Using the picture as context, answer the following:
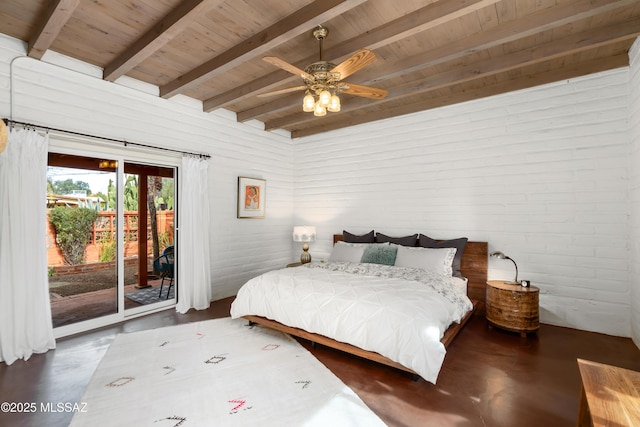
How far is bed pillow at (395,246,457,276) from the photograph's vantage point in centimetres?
360

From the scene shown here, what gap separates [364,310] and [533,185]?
2.74 metres

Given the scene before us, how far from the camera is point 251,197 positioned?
504 centimetres

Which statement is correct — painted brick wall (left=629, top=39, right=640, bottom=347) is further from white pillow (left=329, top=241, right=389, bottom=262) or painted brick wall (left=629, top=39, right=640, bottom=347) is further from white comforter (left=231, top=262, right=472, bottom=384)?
white pillow (left=329, top=241, right=389, bottom=262)

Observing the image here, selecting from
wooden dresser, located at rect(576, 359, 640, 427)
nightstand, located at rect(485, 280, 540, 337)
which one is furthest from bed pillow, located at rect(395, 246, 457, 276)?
wooden dresser, located at rect(576, 359, 640, 427)

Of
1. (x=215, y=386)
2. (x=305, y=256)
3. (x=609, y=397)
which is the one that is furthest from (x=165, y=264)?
(x=609, y=397)

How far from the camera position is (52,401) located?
209 centimetres

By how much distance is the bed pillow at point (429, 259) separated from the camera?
11.8ft

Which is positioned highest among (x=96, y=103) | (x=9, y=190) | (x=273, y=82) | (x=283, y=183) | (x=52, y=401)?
(x=273, y=82)

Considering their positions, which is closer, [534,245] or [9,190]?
[9,190]

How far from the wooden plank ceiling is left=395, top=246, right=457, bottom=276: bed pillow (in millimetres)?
1993

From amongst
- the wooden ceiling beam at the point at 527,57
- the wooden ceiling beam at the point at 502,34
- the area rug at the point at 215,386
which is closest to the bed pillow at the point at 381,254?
the area rug at the point at 215,386

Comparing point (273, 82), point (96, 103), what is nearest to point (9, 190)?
point (96, 103)

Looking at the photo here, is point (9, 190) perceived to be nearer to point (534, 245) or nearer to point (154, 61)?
point (154, 61)

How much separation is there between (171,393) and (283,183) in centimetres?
405
